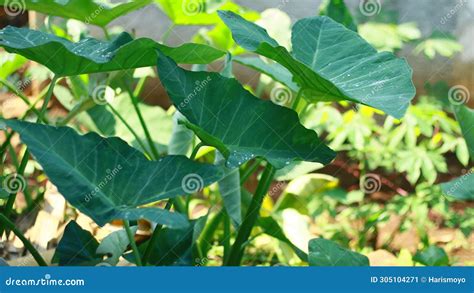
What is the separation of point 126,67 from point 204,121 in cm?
19

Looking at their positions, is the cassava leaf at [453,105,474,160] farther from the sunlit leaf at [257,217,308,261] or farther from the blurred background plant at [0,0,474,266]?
the sunlit leaf at [257,217,308,261]

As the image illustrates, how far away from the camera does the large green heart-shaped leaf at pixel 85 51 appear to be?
1.38 m

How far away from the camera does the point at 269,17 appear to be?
258 cm

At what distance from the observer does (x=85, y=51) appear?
1.40 meters

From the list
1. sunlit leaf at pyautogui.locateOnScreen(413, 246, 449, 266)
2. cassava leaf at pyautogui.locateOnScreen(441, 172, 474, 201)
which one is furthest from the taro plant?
sunlit leaf at pyautogui.locateOnScreen(413, 246, 449, 266)

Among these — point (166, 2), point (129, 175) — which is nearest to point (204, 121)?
point (129, 175)

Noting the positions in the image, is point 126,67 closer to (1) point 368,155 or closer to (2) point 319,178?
(2) point 319,178

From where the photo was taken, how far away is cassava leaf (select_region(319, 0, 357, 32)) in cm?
198

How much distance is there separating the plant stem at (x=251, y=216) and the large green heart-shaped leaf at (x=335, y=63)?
0.67ft

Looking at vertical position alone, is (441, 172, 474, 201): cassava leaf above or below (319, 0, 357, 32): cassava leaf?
below

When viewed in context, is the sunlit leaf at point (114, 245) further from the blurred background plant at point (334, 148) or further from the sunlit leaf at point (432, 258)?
the sunlit leaf at point (432, 258)

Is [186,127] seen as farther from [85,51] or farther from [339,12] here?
[339,12]

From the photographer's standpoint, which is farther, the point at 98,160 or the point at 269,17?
the point at 269,17

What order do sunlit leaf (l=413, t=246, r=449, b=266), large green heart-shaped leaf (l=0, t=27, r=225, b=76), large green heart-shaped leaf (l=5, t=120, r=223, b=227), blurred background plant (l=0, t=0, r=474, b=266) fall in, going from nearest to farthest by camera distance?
large green heart-shaped leaf (l=5, t=120, r=223, b=227)
large green heart-shaped leaf (l=0, t=27, r=225, b=76)
sunlit leaf (l=413, t=246, r=449, b=266)
blurred background plant (l=0, t=0, r=474, b=266)
